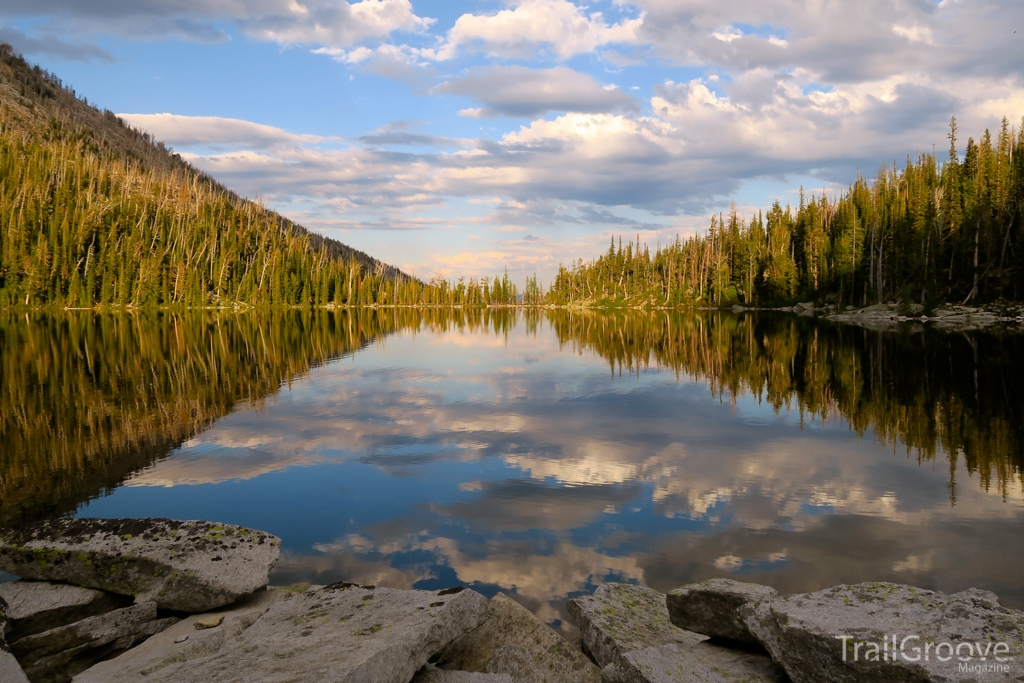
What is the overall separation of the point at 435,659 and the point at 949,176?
122 meters

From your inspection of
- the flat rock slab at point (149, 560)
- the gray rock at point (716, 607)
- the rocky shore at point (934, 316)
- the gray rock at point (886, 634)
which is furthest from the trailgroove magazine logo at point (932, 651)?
the rocky shore at point (934, 316)

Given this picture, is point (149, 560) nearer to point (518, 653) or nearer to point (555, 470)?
point (518, 653)

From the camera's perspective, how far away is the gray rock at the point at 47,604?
717cm

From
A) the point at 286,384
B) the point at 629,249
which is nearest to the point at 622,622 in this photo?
the point at 286,384

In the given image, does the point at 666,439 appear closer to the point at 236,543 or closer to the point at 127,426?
the point at 236,543

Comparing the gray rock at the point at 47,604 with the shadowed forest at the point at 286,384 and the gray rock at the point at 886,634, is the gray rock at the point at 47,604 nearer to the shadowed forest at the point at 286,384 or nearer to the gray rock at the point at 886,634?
the shadowed forest at the point at 286,384

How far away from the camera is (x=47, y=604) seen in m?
7.48

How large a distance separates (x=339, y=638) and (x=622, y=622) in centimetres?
301

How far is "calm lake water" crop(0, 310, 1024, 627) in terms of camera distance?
9344 millimetres

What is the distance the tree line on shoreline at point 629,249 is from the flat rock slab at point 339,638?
95027 mm

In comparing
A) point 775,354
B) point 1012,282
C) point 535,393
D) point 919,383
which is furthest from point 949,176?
point 535,393

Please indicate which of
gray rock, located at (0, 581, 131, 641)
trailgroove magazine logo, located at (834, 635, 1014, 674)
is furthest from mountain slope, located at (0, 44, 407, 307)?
trailgroove magazine logo, located at (834, 635, 1014, 674)

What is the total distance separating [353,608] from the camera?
6715mm

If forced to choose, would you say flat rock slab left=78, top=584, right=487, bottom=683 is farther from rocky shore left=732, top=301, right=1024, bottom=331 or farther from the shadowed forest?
rocky shore left=732, top=301, right=1024, bottom=331
